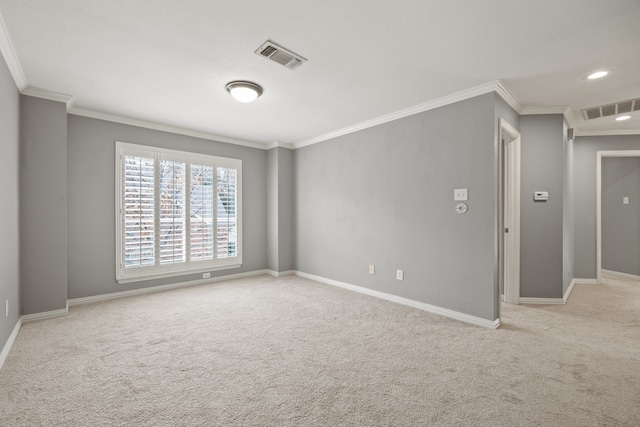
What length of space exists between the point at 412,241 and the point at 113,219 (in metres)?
4.07

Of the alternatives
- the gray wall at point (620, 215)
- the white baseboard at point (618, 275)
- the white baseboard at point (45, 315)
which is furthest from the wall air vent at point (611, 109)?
the white baseboard at point (45, 315)

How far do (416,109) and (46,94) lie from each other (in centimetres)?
428

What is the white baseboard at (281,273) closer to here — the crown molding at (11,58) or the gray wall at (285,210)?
the gray wall at (285,210)

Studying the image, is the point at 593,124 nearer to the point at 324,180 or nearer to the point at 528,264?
the point at 528,264

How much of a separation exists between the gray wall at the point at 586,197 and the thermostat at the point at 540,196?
187 centimetres

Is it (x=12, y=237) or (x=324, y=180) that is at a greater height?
(x=324, y=180)

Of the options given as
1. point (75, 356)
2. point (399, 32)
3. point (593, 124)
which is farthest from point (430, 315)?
point (593, 124)

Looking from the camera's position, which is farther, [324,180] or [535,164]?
[324,180]

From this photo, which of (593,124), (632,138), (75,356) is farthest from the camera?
(632,138)

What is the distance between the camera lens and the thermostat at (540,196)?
3.88m

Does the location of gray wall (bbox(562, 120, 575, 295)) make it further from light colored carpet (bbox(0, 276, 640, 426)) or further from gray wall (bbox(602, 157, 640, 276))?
gray wall (bbox(602, 157, 640, 276))

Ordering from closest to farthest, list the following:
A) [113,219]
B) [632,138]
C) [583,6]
Answer: [583,6]
[113,219]
[632,138]

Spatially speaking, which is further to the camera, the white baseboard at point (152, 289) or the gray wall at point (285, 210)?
the gray wall at point (285, 210)

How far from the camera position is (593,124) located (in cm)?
457
